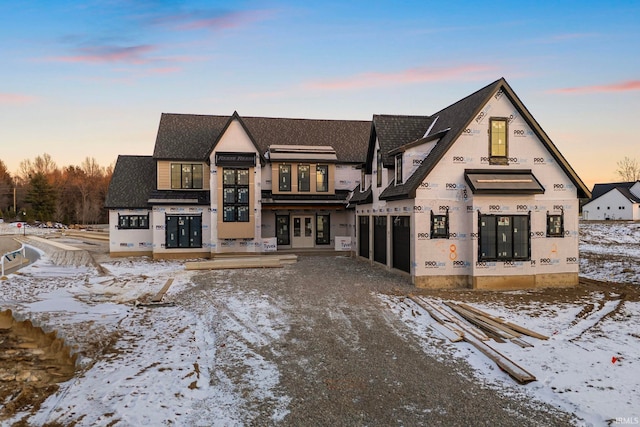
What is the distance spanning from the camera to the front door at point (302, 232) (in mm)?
31203

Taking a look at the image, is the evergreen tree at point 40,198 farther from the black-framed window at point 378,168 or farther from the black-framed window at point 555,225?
the black-framed window at point 555,225

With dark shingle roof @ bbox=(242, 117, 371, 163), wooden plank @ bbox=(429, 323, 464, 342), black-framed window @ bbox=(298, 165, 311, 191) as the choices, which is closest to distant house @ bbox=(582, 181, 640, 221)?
dark shingle roof @ bbox=(242, 117, 371, 163)

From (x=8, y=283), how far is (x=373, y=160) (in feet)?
62.4

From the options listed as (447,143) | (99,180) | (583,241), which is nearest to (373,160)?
(447,143)

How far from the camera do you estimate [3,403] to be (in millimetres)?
7363

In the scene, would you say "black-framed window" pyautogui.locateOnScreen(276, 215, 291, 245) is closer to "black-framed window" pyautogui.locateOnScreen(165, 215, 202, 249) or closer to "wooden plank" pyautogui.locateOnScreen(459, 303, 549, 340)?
"black-framed window" pyautogui.locateOnScreen(165, 215, 202, 249)

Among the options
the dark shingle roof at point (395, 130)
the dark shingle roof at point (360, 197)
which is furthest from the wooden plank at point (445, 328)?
the dark shingle roof at point (360, 197)

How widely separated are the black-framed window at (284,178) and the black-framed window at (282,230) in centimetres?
230

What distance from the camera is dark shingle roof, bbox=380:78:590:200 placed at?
58.2ft

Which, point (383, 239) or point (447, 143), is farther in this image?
point (383, 239)

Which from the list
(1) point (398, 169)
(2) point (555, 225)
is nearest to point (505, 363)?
(2) point (555, 225)

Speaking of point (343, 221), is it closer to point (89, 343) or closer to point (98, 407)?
point (89, 343)

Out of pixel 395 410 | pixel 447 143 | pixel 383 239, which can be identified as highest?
pixel 447 143

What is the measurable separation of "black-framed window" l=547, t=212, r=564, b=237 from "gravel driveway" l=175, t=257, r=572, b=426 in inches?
360
